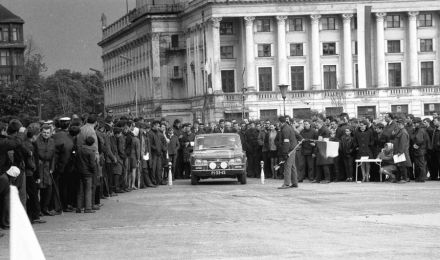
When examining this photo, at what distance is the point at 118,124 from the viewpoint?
1195 inches

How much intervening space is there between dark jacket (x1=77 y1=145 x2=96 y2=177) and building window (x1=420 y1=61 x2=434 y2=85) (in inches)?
3473

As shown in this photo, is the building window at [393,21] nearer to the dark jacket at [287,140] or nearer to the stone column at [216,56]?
the stone column at [216,56]

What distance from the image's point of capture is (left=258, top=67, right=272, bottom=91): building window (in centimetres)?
10625

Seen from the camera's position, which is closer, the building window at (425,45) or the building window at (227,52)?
the building window at (425,45)

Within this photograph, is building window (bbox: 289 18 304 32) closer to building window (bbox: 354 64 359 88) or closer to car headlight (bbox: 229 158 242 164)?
building window (bbox: 354 64 359 88)

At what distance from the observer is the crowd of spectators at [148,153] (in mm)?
19766

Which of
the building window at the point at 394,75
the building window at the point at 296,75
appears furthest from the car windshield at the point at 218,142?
the building window at the point at 394,75

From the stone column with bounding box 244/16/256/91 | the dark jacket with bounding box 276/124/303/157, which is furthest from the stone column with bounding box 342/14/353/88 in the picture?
the dark jacket with bounding box 276/124/303/157

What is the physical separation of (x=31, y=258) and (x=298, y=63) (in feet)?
336

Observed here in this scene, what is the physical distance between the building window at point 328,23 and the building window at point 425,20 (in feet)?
29.7

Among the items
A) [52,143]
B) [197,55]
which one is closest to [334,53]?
[197,55]

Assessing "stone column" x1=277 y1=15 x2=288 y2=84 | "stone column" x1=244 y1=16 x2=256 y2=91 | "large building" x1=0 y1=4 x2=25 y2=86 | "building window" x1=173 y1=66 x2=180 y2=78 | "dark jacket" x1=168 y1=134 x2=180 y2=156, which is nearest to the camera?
"dark jacket" x1=168 y1=134 x2=180 y2=156

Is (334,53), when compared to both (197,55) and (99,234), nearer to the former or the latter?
(197,55)

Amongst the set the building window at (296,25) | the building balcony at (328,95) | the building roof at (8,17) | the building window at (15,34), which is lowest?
the building balcony at (328,95)
